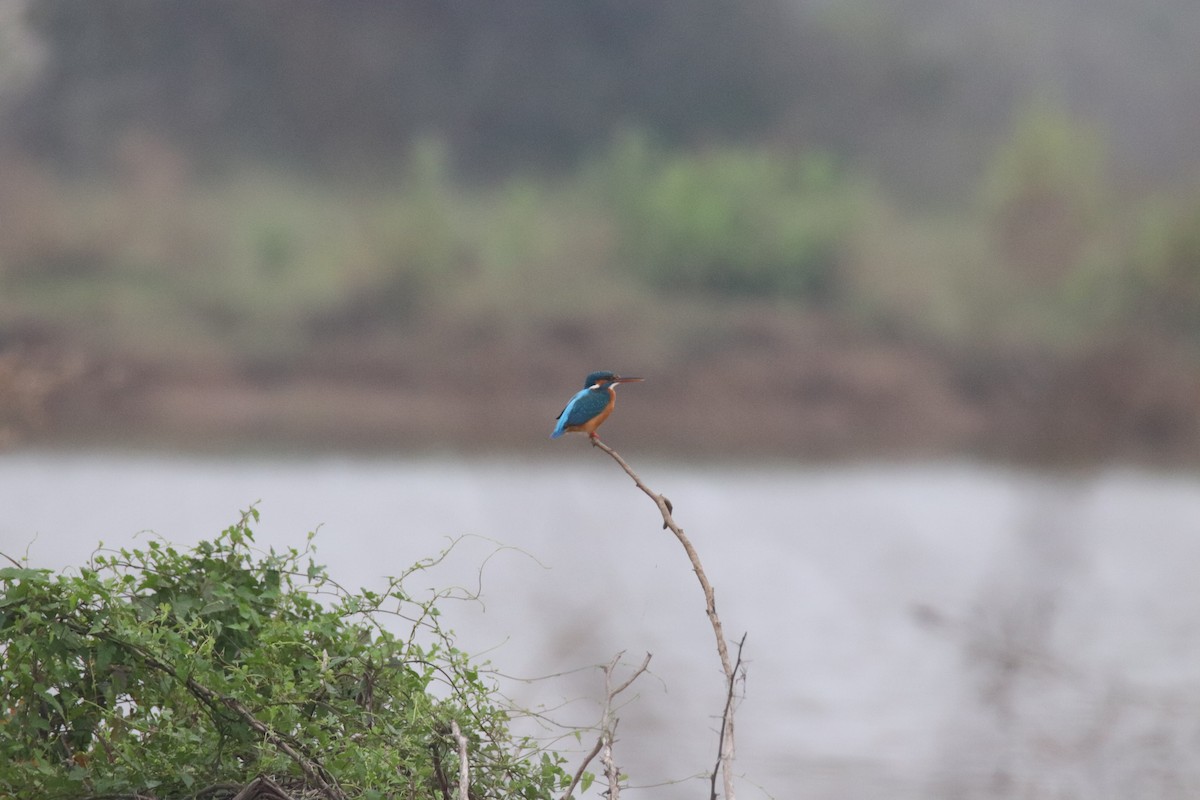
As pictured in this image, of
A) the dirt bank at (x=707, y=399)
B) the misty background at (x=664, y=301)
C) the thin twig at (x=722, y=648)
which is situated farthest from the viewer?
the dirt bank at (x=707, y=399)

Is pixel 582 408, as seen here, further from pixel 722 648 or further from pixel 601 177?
pixel 601 177

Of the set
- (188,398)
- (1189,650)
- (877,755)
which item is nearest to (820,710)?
(877,755)

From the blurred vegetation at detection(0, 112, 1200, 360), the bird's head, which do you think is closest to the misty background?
the blurred vegetation at detection(0, 112, 1200, 360)

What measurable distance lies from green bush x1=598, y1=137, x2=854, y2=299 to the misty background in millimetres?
16

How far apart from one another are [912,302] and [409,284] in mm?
1994

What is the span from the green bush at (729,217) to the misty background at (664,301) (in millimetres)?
16

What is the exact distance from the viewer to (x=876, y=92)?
487 cm

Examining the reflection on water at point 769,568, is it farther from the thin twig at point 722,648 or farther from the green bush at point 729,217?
the thin twig at point 722,648

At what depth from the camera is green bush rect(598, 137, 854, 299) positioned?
4895 millimetres

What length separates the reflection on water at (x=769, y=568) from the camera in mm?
2805

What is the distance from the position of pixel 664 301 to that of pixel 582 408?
3967 mm

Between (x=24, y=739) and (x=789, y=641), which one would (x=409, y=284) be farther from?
(x=24, y=739)

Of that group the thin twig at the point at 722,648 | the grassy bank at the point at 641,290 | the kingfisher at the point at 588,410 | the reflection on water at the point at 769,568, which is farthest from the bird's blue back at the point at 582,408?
the grassy bank at the point at 641,290

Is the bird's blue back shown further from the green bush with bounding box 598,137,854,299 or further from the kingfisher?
the green bush with bounding box 598,137,854,299
